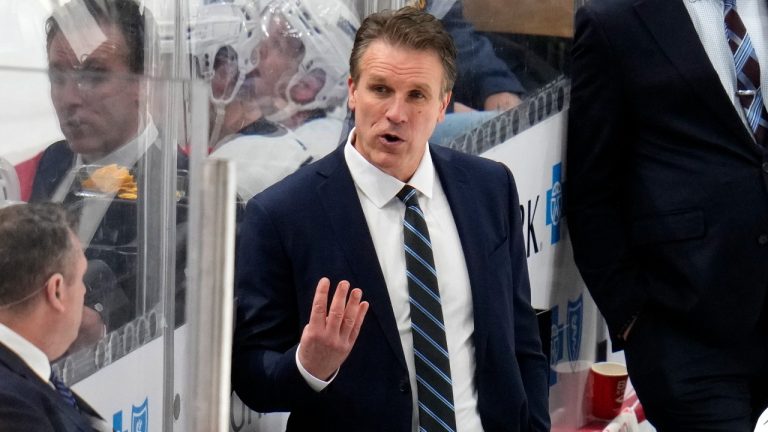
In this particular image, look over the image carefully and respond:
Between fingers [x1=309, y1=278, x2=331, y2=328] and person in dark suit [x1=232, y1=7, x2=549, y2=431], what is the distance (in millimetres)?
251

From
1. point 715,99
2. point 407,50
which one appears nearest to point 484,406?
point 407,50

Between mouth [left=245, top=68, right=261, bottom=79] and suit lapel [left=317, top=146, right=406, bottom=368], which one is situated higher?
mouth [left=245, top=68, right=261, bottom=79]

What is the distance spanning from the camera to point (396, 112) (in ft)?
7.79

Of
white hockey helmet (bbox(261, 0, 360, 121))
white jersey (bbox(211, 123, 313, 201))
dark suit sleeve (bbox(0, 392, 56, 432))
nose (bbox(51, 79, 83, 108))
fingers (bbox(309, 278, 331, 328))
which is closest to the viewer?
dark suit sleeve (bbox(0, 392, 56, 432))

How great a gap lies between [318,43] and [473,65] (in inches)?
28.7

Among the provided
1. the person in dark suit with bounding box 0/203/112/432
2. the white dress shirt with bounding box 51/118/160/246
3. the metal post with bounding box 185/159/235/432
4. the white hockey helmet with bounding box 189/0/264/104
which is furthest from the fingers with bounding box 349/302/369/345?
the metal post with bounding box 185/159/235/432

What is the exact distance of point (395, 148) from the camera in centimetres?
240

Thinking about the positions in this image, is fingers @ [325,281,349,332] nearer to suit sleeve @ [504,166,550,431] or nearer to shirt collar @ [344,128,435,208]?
shirt collar @ [344,128,435,208]

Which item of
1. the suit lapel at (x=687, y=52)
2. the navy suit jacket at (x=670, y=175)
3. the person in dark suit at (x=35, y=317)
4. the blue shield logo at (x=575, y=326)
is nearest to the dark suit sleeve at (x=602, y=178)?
the navy suit jacket at (x=670, y=175)

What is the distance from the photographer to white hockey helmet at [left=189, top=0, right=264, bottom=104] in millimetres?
2383

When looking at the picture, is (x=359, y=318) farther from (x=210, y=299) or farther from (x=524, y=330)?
(x=210, y=299)

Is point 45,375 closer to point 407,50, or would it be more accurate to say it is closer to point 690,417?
point 407,50

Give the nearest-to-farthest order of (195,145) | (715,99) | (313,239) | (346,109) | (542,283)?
(195,145) < (313,239) < (346,109) < (715,99) < (542,283)

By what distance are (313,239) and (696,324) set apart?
1480 mm
